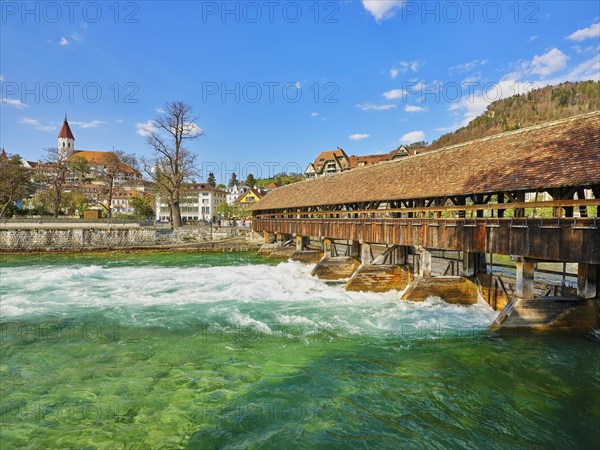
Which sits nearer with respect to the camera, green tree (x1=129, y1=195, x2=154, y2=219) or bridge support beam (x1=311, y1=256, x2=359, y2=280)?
bridge support beam (x1=311, y1=256, x2=359, y2=280)

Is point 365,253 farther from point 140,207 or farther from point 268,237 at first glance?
point 140,207

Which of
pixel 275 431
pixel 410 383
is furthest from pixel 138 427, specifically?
pixel 410 383

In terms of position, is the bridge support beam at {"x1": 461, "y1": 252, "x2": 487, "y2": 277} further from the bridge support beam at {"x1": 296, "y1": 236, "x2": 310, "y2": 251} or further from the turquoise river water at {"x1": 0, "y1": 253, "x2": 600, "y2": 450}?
the bridge support beam at {"x1": 296, "y1": 236, "x2": 310, "y2": 251}

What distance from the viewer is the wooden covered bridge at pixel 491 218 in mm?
8789

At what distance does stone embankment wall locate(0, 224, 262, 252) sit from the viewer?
30781 millimetres

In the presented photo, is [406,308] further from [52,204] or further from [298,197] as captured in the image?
[52,204]

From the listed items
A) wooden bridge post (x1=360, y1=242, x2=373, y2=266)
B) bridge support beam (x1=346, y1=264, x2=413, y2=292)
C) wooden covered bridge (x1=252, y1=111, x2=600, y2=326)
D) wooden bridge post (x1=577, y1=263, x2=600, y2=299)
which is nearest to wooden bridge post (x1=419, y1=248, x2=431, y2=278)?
wooden covered bridge (x1=252, y1=111, x2=600, y2=326)

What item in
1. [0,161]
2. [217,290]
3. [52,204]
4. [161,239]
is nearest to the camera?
[217,290]

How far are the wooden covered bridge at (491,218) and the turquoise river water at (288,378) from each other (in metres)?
1.44

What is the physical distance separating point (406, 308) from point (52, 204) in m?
54.0

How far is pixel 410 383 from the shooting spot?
22.2 ft

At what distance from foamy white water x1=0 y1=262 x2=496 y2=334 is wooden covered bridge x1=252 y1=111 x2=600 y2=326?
3.76 ft

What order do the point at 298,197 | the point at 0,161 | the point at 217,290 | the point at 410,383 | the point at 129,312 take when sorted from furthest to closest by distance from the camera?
1. the point at 0,161
2. the point at 298,197
3. the point at 217,290
4. the point at 129,312
5. the point at 410,383

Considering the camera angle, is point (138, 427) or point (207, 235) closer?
point (138, 427)
